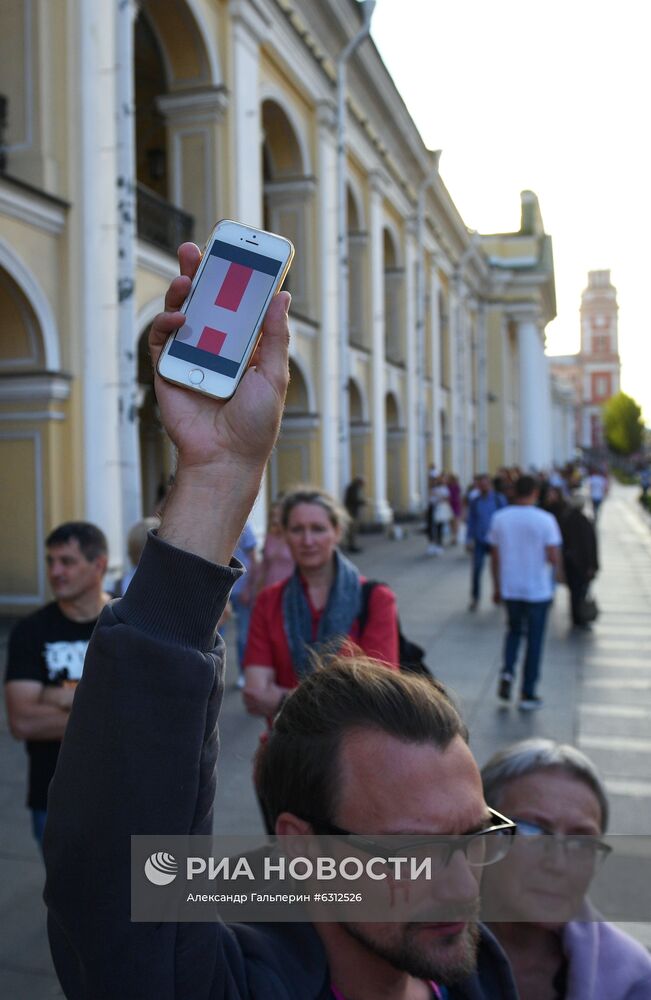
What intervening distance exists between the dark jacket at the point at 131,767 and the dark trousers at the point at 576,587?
8804mm

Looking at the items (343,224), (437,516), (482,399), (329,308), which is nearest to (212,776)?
(437,516)

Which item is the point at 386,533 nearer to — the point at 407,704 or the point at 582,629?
the point at 582,629

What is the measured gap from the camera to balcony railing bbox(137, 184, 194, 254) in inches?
463

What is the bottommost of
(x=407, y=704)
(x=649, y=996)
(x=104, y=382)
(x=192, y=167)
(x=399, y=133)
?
(x=649, y=996)

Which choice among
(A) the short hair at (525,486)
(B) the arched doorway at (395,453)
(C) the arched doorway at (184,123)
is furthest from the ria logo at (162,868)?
(B) the arched doorway at (395,453)

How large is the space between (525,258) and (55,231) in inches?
1682

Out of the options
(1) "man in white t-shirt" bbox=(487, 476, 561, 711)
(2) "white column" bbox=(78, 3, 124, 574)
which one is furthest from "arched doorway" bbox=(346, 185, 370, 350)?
(1) "man in white t-shirt" bbox=(487, 476, 561, 711)

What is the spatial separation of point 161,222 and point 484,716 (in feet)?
28.3

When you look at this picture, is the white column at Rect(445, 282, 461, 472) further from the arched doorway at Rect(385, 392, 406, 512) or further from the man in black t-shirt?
the man in black t-shirt

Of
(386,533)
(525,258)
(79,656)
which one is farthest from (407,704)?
(525,258)

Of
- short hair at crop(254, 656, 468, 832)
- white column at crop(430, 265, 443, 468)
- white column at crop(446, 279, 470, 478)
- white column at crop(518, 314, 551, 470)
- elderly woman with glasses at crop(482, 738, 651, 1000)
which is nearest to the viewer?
short hair at crop(254, 656, 468, 832)

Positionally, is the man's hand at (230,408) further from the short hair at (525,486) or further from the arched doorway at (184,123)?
the arched doorway at (184,123)

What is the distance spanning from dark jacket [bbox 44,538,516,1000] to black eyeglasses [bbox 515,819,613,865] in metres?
1.01

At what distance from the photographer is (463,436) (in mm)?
34375
